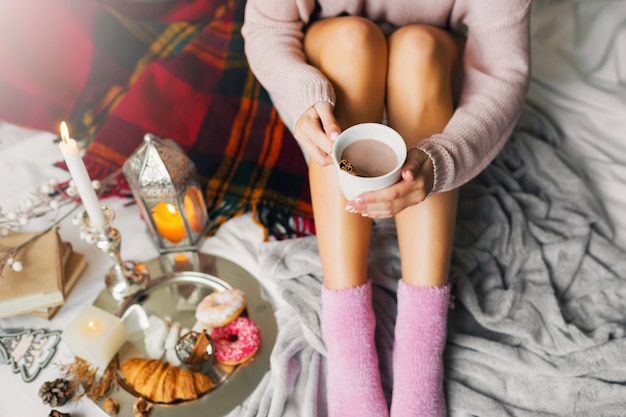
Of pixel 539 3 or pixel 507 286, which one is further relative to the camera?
pixel 539 3

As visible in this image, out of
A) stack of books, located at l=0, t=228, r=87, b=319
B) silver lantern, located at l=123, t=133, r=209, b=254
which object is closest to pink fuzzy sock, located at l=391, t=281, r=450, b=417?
silver lantern, located at l=123, t=133, r=209, b=254

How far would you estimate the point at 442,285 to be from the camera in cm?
82

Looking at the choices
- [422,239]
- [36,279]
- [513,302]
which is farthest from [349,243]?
[36,279]

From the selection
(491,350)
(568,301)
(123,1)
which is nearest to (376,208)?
(491,350)

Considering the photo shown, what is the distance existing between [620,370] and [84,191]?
837 mm

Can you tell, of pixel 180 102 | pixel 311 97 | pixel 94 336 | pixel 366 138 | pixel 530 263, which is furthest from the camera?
pixel 180 102

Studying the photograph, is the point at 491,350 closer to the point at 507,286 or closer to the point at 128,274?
the point at 507,286

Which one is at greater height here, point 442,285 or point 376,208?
point 376,208

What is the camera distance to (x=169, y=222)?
102cm

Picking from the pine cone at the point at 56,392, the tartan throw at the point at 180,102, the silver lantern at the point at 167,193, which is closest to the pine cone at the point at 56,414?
the pine cone at the point at 56,392

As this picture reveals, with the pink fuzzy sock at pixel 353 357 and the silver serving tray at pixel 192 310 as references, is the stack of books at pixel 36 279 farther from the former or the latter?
the pink fuzzy sock at pixel 353 357

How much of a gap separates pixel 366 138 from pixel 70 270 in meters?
0.66

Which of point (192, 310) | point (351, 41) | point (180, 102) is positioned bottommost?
point (192, 310)

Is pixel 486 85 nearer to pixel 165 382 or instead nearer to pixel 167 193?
pixel 167 193
